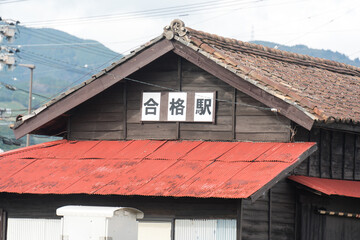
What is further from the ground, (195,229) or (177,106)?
(177,106)

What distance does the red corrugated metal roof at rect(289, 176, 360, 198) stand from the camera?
15931 mm

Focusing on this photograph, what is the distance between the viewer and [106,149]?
18359 millimetres

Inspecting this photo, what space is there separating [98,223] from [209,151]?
5101 millimetres

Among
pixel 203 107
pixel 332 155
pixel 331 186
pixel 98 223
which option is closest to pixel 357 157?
pixel 332 155

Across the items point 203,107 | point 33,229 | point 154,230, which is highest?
point 203,107

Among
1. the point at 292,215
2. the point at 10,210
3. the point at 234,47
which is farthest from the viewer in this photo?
the point at 234,47

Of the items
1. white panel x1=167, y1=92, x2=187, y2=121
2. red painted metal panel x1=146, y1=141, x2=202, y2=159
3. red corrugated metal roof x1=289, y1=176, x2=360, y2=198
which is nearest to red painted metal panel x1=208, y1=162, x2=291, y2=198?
red corrugated metal roof x1=289, y1=176, x2=360, y2=198

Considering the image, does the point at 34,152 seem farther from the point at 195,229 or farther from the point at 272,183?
the point at 272,183

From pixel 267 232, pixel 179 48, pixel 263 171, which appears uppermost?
Answer: pixel 179 48

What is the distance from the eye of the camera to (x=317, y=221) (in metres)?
17.1

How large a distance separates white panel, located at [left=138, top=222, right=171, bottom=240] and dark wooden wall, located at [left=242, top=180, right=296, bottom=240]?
1.73 metres

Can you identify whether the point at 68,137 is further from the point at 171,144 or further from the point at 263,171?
the point at 263,171

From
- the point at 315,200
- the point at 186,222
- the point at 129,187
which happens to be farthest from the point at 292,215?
the point at 129,187

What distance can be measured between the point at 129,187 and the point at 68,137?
173 inches
